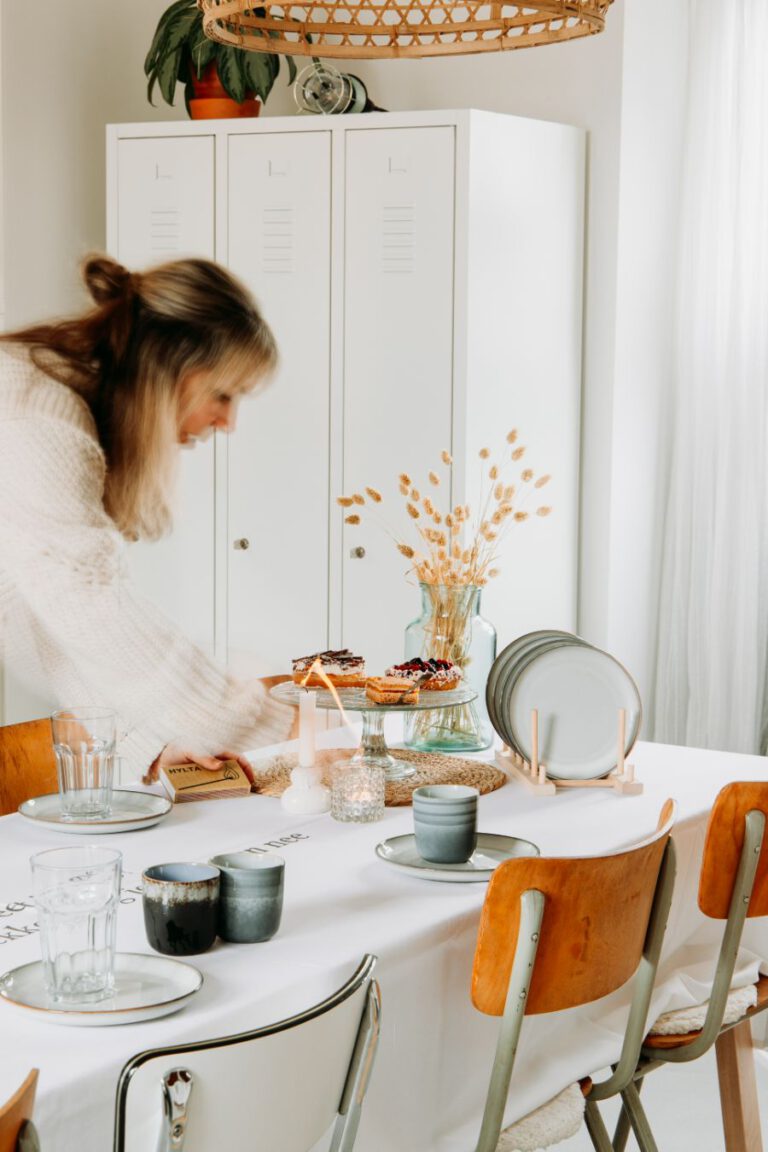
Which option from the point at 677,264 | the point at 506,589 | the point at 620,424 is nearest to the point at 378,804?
the point at 506,589

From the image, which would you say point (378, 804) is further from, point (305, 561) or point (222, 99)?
point (222, 99)

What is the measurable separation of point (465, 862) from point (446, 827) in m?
0.06

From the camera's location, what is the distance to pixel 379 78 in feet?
13.2

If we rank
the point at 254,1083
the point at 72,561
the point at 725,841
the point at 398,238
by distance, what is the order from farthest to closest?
the point at 398,238
the point at 72,561
the point at 725,841
the point at 254,1083

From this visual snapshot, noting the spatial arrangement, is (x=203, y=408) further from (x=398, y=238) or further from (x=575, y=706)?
(x=575, y=706)

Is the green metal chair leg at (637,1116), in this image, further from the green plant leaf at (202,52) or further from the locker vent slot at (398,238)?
the green plant leaf at (202,52)

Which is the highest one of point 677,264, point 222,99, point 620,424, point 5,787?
point 222,99

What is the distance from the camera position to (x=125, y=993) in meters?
1.26

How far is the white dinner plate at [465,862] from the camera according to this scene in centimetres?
163

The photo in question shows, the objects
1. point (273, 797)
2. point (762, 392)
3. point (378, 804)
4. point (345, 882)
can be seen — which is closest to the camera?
point (345, 882)

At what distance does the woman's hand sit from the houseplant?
2.22m

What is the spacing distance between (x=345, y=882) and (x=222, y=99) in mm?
2740

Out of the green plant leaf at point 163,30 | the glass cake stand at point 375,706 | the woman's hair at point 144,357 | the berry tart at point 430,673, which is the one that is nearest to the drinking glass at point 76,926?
the glass cake stand at point 375,706

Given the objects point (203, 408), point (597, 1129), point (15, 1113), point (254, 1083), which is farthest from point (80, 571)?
point (15, 1113)
